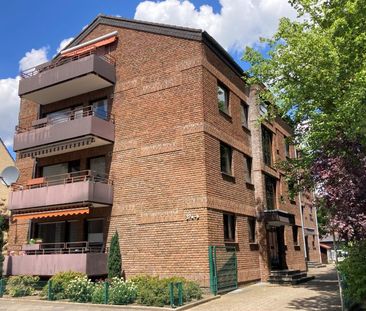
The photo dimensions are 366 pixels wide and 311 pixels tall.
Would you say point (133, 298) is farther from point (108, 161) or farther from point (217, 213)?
point (108, 161)

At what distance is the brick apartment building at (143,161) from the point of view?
61.5ft

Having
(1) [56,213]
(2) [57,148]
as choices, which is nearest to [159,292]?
(1) [56,213]

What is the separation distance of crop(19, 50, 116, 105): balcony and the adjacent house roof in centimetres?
180

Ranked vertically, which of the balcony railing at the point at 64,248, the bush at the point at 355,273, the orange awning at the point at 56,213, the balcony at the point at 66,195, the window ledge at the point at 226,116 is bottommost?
the bush at the point at 355,273

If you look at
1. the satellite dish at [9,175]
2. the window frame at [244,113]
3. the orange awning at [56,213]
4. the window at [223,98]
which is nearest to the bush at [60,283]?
the orange awning at [56,213]

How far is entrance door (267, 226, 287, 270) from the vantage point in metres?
24.2

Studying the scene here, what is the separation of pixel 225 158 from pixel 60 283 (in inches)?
380

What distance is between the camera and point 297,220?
99.8ft

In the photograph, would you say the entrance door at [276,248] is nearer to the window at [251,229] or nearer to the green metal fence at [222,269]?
the window at [251,229]

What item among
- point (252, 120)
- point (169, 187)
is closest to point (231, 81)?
point (252, 120)

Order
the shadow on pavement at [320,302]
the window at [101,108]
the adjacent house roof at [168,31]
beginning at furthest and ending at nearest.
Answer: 1. the window at [101,108]
2. the adjacent house roof at [168,31]
3. the shadow on pavement at [320,302]

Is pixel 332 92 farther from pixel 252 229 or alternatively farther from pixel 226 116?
pixel 252 229

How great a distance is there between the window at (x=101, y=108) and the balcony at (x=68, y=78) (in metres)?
0.78

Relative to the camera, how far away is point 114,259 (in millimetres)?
19281
